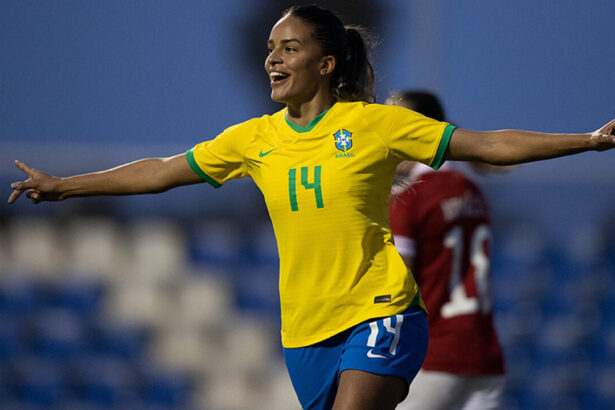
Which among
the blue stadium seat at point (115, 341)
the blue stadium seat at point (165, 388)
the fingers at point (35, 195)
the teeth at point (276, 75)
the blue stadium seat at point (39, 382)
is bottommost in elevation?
the blue stadium seat at point (165, 388)

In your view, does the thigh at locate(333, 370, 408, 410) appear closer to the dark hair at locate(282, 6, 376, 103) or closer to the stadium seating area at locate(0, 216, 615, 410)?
the dark hair at locate(282, 6, 376, 103)

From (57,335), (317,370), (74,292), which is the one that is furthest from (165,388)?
(317,370)

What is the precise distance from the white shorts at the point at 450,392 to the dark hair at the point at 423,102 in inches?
53.0

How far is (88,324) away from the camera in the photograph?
8.24m

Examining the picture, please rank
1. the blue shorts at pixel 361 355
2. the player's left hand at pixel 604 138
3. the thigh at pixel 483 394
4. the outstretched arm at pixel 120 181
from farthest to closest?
the thigh at pixel 483 394
the outstretched arm at pixel 120 181
the blue shorts at pixel 361 355
the player's left hand at pixel 604 138

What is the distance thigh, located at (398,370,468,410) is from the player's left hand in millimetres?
1847

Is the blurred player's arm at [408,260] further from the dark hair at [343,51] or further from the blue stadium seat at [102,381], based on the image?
the blue stadium seat at [102,381]

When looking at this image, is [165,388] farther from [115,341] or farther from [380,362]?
[380,362]

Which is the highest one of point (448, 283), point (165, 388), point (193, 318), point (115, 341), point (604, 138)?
point (604, 138)

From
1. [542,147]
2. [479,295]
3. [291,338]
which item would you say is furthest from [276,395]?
[542,147]

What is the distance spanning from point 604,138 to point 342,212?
3.18ft

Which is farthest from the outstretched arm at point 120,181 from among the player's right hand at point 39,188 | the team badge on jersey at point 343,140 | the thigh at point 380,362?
the thigh at point 380,362

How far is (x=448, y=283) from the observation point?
15.4ft

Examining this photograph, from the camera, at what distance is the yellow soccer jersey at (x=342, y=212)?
3410 millimetres
